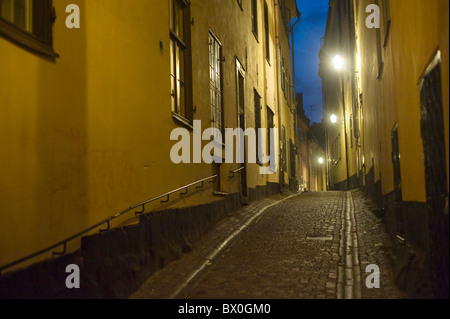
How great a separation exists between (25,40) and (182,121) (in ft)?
13.9

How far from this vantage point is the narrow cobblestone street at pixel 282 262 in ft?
19.2

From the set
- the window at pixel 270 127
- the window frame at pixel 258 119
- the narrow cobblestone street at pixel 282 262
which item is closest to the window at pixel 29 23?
the narrow cobblestone street at pixel 282 262

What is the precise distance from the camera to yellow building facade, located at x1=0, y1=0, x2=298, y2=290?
14.1 ft

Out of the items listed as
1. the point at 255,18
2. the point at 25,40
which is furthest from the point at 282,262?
the point at 255,18

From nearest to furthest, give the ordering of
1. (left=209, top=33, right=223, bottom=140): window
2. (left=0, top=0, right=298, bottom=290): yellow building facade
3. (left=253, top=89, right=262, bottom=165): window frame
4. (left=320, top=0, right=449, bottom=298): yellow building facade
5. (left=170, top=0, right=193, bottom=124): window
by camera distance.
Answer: (left=320, top=0, right=449, bottom=298): yellow building facade → (left=0, top=0, right=298, bottom=290): yellow building facade → (left=170, top=0, right=193, bottom=124): window → (left=209, top=33, right=223, bottom=140): window → (left=253, top=89, right=262, bottom=165): window frame

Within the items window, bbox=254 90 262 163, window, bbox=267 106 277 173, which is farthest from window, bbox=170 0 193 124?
→ window, bbox=267 106 277 173

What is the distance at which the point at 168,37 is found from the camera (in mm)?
8234

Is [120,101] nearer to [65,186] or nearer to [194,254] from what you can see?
[65,186]

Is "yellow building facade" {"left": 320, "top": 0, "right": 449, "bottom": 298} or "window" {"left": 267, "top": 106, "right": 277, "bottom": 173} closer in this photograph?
"yellow building facade" {"left": 320, "top": 0, "right": 449, "bottom": 298}

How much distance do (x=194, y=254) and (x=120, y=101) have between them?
2776 millimetres

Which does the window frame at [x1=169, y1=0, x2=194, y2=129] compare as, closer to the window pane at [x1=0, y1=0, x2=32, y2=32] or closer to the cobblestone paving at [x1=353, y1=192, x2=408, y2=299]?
the cobblestone paving at [x1=353, y1=192, x2=408, y2=299]

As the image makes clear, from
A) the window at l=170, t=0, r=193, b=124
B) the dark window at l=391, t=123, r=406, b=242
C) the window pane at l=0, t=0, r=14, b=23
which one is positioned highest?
the window at l=170, t=0, r=193, b=124
